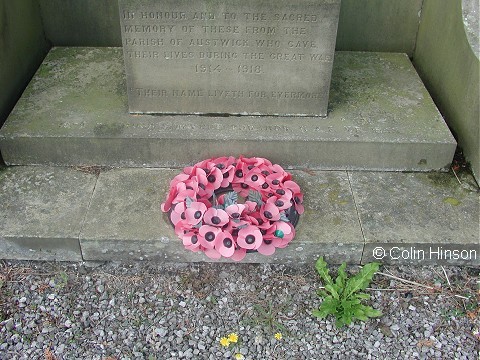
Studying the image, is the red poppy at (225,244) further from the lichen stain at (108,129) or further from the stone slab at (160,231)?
the lichen stain at (108,129)

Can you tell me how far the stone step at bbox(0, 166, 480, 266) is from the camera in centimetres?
317

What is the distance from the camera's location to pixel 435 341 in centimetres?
289

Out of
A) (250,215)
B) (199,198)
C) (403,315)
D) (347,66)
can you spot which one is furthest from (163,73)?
(403,315)

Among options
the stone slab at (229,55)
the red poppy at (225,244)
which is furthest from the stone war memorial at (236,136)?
the red poppy at (225,244)

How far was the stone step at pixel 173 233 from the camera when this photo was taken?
3.17 m

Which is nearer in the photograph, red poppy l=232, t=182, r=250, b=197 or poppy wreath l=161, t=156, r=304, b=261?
poppy wreath l=161, t=156, r=304, b=261

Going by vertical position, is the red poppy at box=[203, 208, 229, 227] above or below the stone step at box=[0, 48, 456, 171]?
below

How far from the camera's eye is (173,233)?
317 cm

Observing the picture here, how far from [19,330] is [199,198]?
1.15 metres

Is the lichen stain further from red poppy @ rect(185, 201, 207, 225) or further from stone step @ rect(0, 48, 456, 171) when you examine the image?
red poppy @ rect(185, 201, 207, 225)

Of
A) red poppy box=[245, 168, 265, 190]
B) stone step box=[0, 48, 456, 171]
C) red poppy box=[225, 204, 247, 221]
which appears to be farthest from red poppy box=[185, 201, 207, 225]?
stone step box=[0, 48, 456, 171]

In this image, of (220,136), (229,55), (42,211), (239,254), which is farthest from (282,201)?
(42,211)

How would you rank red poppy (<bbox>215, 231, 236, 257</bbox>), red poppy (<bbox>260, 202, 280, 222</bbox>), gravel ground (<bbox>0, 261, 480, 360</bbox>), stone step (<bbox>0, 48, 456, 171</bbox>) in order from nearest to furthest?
gravel ground (<bbox>0, 261, 480, 360</bbox>)
red poppy (<bbox>215, 231, 236, 257</bbox>)
red poppy (<bbox>260, 202, 280, 222</bbox>)
stone step (<bbox>0, 48, 456, 171</bbox>)

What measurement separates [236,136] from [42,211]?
1225 millimetres
